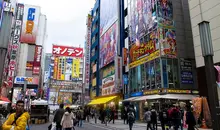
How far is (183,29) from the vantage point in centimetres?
2672

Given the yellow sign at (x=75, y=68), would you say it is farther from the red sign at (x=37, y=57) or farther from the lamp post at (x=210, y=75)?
the lamp post at (x=210, y=75)

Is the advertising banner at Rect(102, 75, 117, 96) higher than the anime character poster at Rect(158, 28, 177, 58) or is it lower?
lower

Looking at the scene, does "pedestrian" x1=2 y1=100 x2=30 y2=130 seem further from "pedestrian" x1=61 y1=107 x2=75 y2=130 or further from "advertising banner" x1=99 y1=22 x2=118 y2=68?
"advertising banner" x1=99 y1=22 x2=118 y2=68

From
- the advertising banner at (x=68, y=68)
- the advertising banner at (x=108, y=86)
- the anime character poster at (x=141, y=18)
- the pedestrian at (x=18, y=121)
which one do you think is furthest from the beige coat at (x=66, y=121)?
the advertising banner at (x=68, y=68)

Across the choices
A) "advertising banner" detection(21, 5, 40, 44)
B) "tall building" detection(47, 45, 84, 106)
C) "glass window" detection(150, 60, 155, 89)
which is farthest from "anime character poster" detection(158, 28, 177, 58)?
"tall building" detection(47, 45, 84, 106)

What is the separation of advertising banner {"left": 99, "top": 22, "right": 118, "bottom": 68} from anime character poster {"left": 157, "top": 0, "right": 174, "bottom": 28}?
1373 cm

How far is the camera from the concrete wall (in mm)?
18703

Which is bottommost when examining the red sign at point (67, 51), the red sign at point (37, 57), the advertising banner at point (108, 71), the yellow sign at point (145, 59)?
the yellow sign at point (145, 59)

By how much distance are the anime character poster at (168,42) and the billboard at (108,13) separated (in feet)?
54.5

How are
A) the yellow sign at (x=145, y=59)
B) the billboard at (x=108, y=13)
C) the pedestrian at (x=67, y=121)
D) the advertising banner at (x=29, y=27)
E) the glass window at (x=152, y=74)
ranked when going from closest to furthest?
1. the pedestrian at (x=67, y=121)
2. the yellow sign at (x=145, y=59)
3. the glass window at (x=152, y=74)
4. the billboard at (x=108, y=13)
5. the advertising banner at (x=29, y=27)

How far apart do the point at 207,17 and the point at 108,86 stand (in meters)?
23.5

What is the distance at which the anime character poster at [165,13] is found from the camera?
2539cm

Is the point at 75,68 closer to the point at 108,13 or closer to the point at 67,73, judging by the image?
the point at 67,73

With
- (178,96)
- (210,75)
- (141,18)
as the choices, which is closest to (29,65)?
(141,18)
